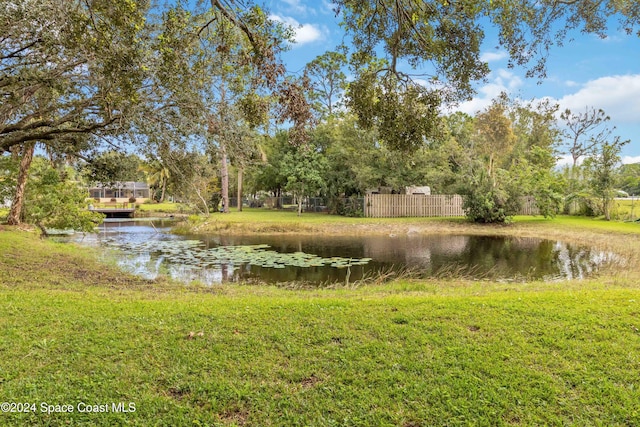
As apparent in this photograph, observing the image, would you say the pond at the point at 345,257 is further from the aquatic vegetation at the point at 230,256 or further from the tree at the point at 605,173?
the tree at the point at 605,173

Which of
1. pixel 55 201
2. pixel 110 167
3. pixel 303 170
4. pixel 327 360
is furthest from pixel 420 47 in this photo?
pixel 303 170

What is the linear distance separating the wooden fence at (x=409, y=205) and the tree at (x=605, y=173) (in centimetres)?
485

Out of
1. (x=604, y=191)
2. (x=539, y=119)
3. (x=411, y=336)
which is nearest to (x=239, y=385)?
(x=411, y=336)

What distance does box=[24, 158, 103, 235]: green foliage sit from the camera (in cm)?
1409

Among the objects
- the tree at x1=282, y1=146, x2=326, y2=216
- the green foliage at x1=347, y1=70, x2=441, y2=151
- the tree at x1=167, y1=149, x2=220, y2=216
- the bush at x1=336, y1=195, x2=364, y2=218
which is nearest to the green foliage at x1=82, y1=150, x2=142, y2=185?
the tree at x1=167, y1=149, x2=220, y2=216

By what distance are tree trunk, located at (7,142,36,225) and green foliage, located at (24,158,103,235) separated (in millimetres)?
268

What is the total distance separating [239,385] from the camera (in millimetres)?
3297

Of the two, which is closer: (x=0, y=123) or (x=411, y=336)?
(x=411, y=336)

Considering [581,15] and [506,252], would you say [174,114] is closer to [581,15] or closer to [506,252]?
[581,15]

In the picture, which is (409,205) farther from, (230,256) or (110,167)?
(110,167)

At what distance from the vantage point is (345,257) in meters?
13.1

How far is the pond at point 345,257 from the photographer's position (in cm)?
1027

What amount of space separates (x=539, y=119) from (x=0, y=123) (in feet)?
150

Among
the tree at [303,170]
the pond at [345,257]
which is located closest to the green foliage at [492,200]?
the pond at [345,257]
